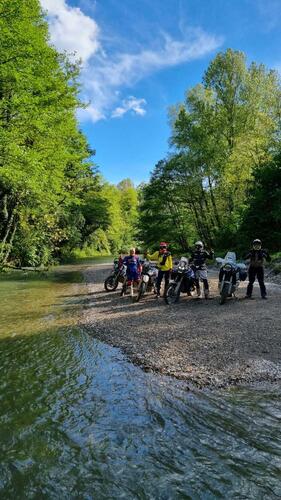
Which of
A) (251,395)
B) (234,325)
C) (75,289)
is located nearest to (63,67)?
(75,289)

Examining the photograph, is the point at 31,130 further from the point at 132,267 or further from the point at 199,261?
the point at 199,261

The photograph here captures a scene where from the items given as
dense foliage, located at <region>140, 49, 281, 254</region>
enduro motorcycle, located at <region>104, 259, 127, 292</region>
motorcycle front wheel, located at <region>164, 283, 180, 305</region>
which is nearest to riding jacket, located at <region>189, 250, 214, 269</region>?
motorcycle front wheel, located at <region>164, 283, 180, 305</region>

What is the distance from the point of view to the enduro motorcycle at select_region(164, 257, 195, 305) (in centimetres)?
1131

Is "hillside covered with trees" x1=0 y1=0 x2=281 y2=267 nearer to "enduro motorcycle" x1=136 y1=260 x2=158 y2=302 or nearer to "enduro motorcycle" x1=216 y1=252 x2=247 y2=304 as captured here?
"enduro motorcycle" x1=136 y1=260 x2=158 y2=302

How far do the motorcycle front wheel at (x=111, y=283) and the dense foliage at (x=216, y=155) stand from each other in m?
12.4

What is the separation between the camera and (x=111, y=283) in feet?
48.6

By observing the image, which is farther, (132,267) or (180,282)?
(132,267)

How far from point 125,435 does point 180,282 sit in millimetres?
7711

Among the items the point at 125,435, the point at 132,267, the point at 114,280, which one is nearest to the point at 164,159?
the point at 114,280

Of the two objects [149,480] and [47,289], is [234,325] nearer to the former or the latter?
[149,480]

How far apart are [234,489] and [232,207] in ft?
90.6

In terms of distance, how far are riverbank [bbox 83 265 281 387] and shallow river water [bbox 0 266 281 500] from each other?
19.0 inches

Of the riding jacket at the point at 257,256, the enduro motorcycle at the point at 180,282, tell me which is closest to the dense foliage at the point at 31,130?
the enduro motorcycle at the point at 180,282

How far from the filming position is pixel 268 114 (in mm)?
27828
